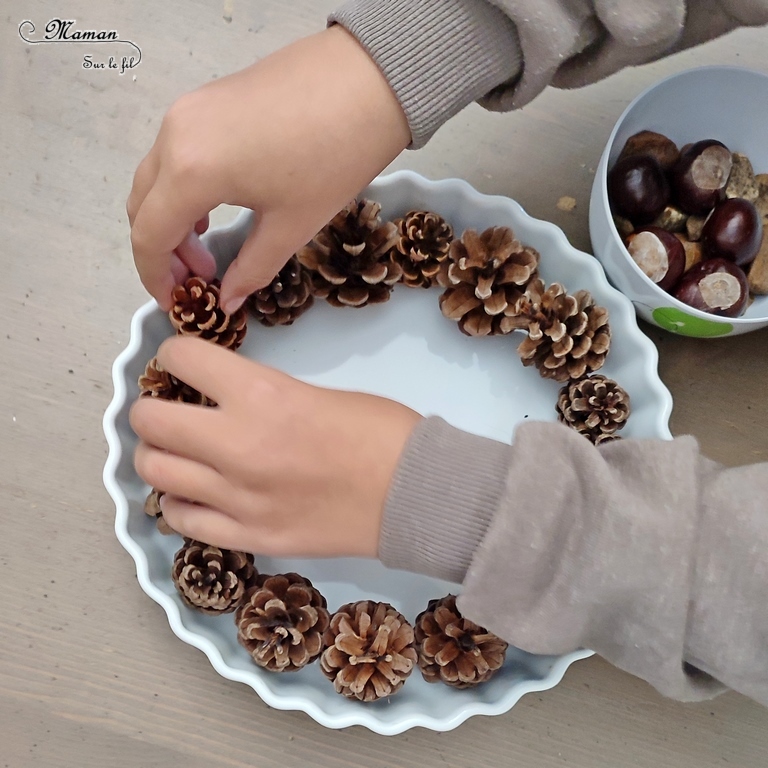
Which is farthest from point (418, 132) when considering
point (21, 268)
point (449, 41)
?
point (21, 268)

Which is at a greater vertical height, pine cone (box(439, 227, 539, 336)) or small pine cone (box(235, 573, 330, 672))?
pine cone (box(439, 227, 539, 336))

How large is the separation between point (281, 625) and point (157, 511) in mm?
107

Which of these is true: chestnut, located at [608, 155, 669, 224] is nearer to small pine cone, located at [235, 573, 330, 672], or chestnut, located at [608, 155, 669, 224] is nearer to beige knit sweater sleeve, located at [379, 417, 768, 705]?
beige knit sweater sleeve, located at [379, 417, 768, 705]

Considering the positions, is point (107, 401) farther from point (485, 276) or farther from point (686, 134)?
point (686, 134)

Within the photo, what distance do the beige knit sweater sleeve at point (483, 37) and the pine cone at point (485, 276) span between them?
0.28 feet

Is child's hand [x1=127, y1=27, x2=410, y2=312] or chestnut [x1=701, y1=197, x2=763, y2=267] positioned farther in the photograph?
chestnut [x1=701, y1=197, x2=763, y2=267]

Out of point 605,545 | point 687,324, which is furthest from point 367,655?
point 687,324

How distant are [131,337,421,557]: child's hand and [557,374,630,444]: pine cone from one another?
0.39 feet

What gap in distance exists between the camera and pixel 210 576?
1.35 ft

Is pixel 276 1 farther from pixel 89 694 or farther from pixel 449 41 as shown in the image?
pixel 89 694

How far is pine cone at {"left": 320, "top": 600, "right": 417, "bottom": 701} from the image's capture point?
40cm

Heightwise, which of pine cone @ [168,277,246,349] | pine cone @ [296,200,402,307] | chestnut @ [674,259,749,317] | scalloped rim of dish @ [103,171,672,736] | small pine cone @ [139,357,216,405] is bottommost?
scalloped rim of dish @ [103,171,672,736]

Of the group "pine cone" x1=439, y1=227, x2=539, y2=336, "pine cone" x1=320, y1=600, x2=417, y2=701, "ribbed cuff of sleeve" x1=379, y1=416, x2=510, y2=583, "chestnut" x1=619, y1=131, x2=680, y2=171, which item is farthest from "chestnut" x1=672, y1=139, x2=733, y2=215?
"pine cone" x1=320, y1=600, x2=417, y2=701

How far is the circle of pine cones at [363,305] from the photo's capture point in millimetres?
407
